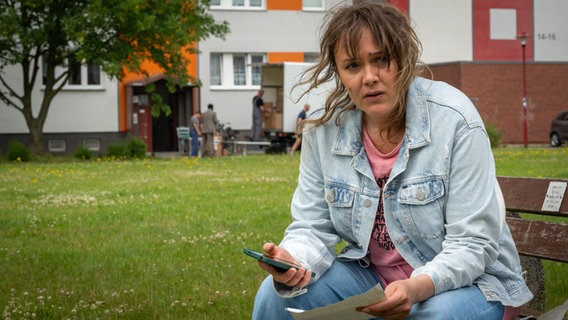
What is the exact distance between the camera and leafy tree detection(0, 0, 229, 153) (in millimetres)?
32656

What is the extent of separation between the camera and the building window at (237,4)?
45.8 m

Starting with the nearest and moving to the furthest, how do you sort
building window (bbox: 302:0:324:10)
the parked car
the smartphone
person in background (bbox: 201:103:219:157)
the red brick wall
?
the smartphone → person in background (bbox: 201:103:219:157) → the parked car → the red brick wall → building window (bbox: 302:0:324:10)

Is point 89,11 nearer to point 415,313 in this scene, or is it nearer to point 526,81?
point 526,81

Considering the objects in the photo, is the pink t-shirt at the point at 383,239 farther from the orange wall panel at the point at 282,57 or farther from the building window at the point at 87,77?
the orange wall panel at the point at 282,57

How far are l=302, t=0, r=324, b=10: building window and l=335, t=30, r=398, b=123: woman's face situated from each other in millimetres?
43482

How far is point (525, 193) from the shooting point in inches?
188

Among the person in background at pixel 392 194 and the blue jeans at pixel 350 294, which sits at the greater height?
the person in background at pixel 392 194

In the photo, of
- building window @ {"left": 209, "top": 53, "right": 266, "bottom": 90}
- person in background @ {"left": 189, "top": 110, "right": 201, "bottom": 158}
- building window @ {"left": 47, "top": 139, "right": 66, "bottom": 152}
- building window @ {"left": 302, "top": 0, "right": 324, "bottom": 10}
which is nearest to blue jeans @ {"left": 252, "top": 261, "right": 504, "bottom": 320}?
person in background @ {"left": 189, "top": 110, "right": 201, "bottom": 158}

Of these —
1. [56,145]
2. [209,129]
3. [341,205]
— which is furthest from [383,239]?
[56,145]

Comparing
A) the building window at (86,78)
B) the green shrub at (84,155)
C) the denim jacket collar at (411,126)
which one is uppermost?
the building window at (86,78)

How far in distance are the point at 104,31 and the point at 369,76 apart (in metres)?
31.6

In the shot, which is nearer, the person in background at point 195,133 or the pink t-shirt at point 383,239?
the pink t-shirt at point 383,239

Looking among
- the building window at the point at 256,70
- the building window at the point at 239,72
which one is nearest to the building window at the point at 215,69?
the building window at the point at 239,72

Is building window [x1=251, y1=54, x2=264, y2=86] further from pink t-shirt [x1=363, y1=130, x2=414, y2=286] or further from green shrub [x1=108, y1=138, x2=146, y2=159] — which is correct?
pink t-shirt [x1=363, y1=130, x2=414, y2=286]
